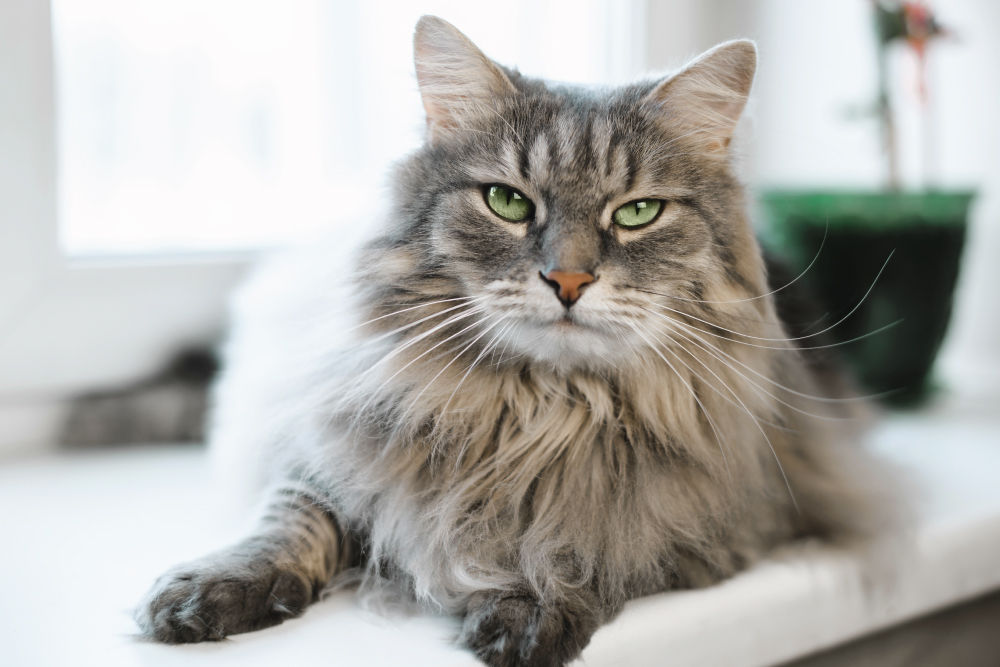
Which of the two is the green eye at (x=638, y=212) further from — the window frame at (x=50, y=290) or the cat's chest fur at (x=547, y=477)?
the window frame at (x=50, y=290)

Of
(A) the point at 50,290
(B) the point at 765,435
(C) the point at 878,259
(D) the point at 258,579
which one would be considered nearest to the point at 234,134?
(A) the point at 50,290

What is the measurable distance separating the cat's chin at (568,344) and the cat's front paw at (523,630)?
249mm

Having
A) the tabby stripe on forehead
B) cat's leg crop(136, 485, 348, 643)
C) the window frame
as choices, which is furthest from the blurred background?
cat's leg crop(136, 485, 348, 643)

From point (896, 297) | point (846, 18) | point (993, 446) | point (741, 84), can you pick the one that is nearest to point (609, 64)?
point (846, 18)

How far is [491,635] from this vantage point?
83cm

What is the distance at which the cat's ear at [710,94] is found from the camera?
970mm

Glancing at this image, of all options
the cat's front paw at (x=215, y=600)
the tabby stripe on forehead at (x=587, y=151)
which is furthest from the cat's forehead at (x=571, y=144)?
the cat's front paw at (x=215, y=600)

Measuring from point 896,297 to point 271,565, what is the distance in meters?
1.23

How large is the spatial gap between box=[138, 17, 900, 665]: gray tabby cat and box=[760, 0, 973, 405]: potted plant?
619mm

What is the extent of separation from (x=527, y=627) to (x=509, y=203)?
447mm

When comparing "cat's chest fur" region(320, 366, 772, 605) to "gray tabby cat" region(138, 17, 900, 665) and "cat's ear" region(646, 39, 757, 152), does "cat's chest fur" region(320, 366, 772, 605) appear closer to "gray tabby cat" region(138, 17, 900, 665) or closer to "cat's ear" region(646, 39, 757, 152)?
"gray tabby cat" region(138, 17, 900, 665)

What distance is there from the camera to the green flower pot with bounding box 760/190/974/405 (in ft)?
5.18

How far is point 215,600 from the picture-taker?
839 millimetres

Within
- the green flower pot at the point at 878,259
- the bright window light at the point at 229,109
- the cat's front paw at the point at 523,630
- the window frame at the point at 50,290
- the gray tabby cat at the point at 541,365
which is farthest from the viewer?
the green flower pot at the point at 878,259
